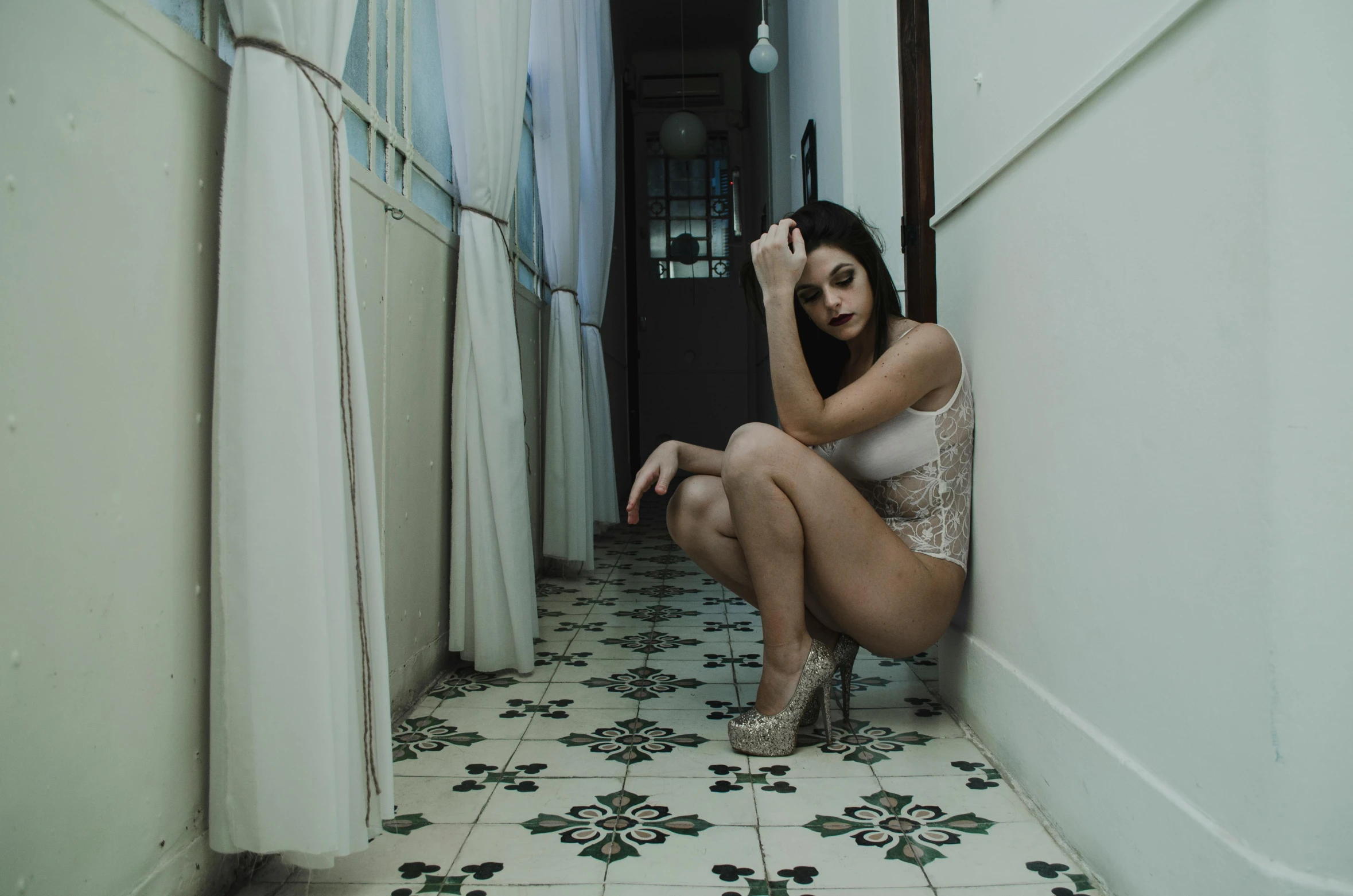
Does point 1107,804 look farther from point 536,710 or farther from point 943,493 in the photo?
point 536,710

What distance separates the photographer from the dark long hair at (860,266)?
1650 millimetres

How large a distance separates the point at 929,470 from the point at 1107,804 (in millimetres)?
676

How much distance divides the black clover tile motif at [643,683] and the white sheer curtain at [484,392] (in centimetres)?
23

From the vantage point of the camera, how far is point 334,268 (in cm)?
116

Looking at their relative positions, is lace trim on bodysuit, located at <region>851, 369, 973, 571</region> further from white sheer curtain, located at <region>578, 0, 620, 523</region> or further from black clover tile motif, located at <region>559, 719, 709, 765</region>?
white sheer curtain, located at <region>578, 0, 620, 523</region>

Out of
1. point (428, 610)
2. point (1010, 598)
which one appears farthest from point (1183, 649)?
point (428, 610)

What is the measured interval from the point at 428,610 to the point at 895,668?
124cm

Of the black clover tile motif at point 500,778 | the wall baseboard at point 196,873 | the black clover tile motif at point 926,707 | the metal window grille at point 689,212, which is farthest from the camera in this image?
the metal window grille at point 689,212

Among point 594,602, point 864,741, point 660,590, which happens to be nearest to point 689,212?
point 660,590

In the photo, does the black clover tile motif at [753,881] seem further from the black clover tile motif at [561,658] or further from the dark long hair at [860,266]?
the black clover tile motif at [561,658]

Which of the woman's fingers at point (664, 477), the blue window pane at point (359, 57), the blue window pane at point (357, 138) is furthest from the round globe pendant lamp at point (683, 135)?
the woman's fingers at point (664, 477)

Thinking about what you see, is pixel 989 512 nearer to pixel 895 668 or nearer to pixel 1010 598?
pixel 1010 598

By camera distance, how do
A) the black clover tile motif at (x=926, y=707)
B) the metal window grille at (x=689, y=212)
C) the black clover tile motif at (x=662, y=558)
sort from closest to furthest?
the black clover tile motif at (x=926, y=707) < the black clover tile motif at (x=662, y=558) < the metal window grille at (x=689, y=212)

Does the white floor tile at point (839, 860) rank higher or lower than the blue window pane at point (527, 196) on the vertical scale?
lower
